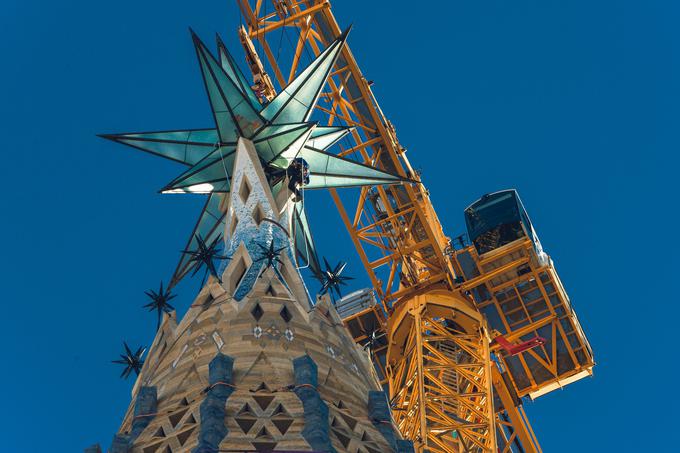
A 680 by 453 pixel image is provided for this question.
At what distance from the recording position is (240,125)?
40875 millimetres

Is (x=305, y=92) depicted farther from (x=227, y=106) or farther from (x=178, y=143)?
(x=178, y=143)

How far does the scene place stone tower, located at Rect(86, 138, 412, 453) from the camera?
89.0 ft

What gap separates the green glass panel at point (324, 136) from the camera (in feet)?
142

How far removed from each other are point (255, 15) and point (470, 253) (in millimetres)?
15665

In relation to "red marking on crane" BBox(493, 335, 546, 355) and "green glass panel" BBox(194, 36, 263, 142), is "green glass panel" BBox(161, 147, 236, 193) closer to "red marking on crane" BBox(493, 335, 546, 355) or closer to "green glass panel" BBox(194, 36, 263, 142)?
"green glass panel" BBox(194, 36, 263, 142)

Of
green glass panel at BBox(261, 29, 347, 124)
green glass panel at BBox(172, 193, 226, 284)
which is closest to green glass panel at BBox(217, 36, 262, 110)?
green glass panel at BBox(261, 29, 347, 124)

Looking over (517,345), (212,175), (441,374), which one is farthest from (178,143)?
(517,345)

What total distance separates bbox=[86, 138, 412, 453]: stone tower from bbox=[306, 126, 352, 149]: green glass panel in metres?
5.51

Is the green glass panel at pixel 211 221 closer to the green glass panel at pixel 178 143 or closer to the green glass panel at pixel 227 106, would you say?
the green glass panel at pixel 178 143

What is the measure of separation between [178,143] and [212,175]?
1644 mm

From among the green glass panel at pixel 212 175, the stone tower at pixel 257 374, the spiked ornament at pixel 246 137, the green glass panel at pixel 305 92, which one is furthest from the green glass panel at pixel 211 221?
the stone tower at pixel 257 374

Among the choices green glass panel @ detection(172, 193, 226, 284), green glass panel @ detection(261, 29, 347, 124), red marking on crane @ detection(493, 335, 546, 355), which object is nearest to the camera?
green glass panel @ detection(261, 29, 347, 124)

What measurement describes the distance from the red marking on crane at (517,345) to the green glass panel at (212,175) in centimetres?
1999

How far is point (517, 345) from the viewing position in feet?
189
